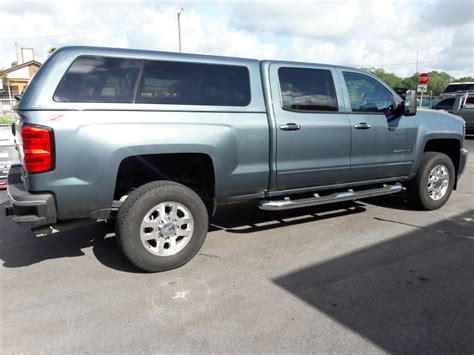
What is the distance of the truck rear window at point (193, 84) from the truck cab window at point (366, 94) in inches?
58.1

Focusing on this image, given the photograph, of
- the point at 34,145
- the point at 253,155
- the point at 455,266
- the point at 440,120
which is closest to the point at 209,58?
the point at 253,155

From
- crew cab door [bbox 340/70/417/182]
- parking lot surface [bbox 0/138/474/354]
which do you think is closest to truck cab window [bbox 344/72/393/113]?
crew cab door [bbox 340/70/417/182]

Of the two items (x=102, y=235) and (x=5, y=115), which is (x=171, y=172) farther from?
(x=5, y=115)

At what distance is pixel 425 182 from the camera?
573 centimetres

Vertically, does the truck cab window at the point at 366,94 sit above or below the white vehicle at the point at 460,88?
below

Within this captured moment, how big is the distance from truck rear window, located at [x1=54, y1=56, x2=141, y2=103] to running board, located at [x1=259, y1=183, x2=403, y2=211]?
1.82 metres

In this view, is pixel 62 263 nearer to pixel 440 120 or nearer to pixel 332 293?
pixel 332 293

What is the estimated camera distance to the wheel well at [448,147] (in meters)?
5.98

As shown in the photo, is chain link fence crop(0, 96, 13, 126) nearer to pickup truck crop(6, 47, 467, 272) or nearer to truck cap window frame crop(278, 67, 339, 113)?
pickup truck crop(6, 47, 467, 272)

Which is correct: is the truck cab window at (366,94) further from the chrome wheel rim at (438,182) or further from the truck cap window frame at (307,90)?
the chrome wheel rim at (438,182)

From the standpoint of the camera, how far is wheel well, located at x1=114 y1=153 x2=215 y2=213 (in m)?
3.92

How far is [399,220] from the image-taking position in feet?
17.8

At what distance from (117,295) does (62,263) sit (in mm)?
1004

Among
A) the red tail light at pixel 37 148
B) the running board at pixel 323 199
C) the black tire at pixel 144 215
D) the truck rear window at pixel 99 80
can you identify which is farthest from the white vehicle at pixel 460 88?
the red tail light at pixel 37 148
